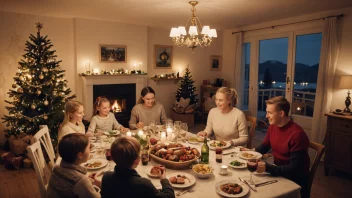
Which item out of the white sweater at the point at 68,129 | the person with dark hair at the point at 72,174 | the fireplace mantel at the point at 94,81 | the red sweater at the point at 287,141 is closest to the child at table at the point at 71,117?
the white sweater at the point at 68,129

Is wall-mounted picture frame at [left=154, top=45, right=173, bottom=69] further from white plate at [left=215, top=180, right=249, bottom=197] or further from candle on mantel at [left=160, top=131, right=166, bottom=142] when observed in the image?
white plate at [left=215, top=180, right=249, bottom=197]

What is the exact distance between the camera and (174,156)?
1.92 meters

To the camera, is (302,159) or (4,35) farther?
(4,35)

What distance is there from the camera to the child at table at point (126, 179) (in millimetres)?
1298

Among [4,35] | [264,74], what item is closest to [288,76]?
[264,74]

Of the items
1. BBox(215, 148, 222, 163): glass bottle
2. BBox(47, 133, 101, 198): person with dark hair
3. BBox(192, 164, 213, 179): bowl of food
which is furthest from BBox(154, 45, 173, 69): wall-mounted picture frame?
BBox(47, 133, 101, 198): person with dark hair

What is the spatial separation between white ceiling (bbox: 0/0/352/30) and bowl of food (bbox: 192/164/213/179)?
2611mm

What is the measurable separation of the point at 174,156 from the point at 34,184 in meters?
2.40

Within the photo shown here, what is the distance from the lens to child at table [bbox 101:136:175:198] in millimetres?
1298

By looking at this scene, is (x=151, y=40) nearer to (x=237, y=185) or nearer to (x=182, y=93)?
(x=182, y=93)

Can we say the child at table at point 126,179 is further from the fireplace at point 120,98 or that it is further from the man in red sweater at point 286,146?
the fireplace at point 120,98

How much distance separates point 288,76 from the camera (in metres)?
5.19

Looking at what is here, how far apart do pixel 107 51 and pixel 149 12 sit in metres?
1.55

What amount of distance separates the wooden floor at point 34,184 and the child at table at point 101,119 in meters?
1.07
